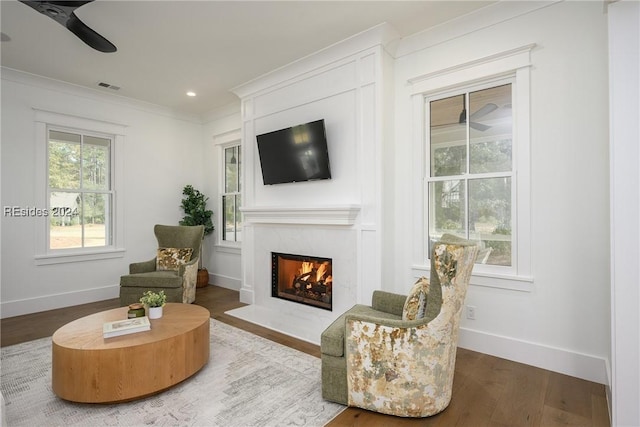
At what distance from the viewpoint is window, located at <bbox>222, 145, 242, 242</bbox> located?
5383 millimetres

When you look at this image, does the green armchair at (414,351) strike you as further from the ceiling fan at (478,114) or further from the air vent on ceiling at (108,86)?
the air vent on ceiling at (108,86)

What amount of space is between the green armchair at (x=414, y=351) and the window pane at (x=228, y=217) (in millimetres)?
3784

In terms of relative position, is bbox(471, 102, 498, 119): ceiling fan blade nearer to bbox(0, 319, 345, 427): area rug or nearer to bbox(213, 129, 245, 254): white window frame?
bbox(0, 319, 345, 427): area rug

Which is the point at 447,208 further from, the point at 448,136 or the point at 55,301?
the point at 55,301

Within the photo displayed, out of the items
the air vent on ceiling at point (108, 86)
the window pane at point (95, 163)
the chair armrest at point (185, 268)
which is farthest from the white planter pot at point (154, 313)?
the air vent on ceiling at point (108, 86)

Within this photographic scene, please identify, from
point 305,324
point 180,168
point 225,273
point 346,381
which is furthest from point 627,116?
point 180,168

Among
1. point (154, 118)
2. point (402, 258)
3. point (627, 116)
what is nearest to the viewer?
point (627, 116)

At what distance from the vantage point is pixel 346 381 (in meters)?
2.06

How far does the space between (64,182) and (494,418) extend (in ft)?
17.5

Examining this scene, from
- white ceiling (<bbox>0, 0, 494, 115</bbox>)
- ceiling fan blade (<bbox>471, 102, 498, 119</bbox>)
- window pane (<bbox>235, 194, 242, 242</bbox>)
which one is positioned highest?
white ceiling (<bbox>0, 0, 494, 115</bbox>)

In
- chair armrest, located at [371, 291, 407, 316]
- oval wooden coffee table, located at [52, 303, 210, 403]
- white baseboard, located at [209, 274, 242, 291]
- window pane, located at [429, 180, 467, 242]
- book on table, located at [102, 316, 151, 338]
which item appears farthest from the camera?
white baseboard, located at [209, 274, 242, 291]

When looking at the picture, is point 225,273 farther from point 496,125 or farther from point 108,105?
point 496,125

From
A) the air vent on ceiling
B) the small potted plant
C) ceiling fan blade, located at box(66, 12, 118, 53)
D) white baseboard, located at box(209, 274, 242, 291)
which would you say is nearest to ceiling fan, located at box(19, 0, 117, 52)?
ceiling fan blade, located at box(66, 12, 118, 53)

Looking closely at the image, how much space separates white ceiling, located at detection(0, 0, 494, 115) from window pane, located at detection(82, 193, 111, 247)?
1.56m
